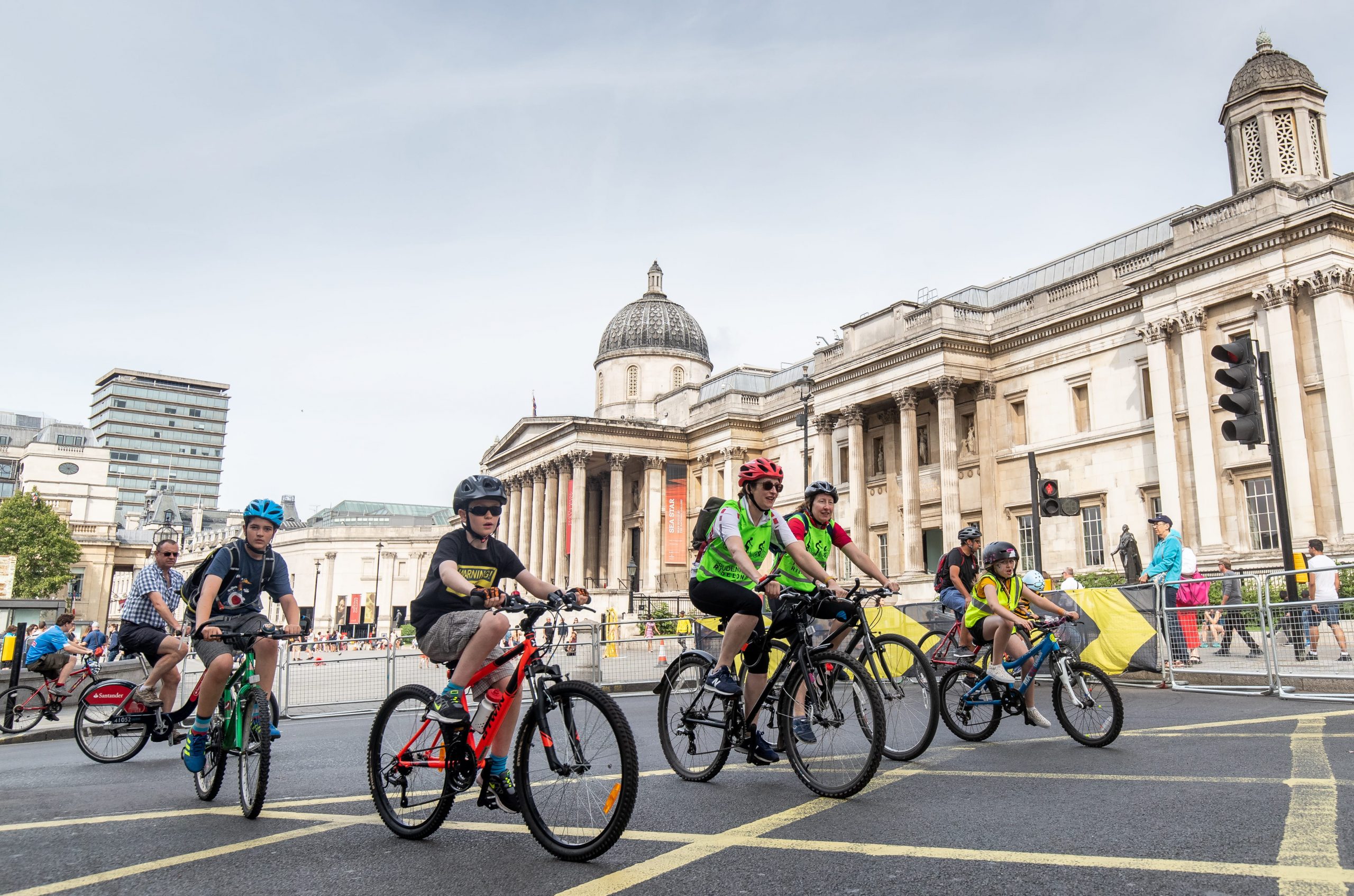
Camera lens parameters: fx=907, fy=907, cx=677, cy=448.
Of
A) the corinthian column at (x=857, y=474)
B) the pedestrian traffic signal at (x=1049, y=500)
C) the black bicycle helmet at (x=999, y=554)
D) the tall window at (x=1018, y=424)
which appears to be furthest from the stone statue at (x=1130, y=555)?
the corinthian column at (x=857, y=474)

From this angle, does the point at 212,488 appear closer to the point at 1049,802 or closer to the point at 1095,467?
the point at 1095,467

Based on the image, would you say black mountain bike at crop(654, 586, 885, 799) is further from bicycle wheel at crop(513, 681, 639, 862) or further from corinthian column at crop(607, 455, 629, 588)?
corinthian column at crop(607, 455, 629, 588)

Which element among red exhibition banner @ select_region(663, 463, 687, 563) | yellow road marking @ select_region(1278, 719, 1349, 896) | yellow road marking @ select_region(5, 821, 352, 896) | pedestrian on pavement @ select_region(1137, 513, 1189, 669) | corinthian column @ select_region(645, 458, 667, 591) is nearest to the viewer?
yellow road marking @ select_region(1278, 719, 1349, 896)

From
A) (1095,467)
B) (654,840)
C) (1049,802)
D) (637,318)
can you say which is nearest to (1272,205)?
(1095,467)

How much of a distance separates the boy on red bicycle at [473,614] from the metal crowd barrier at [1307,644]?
33.0ft

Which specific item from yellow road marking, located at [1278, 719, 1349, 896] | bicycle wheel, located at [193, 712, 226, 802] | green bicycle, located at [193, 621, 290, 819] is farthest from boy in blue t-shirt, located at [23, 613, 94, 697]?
yellow road marking, located at [1278, 719, 1349, 896]

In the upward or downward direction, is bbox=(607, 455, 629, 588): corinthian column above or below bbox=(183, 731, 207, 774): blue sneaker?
above

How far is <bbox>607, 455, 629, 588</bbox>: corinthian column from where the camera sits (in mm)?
50812

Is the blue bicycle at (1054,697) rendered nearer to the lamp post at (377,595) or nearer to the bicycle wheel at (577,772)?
the bicycle wheel at (577,772)

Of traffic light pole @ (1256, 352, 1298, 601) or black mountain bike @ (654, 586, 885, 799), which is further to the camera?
traffic light pole @ (1256, 352, 1298, 601)

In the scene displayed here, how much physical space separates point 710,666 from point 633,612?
129ft

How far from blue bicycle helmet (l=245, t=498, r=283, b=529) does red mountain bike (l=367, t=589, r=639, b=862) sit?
7.54ft

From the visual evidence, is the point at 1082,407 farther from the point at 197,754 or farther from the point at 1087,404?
the point at 197,754

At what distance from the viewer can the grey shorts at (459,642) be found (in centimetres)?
455
